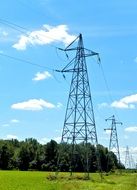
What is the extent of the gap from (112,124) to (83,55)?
45945 mm

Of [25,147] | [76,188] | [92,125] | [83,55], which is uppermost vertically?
[25,147]

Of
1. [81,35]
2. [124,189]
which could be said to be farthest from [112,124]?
[124,189]

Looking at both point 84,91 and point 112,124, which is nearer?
point 84,91

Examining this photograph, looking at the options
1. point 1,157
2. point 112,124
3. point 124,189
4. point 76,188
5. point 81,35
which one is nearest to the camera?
point 76,188

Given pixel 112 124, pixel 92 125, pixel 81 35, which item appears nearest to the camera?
pixel 92 125

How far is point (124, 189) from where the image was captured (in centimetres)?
3953

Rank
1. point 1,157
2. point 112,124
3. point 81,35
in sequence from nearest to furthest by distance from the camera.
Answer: point 81,35 < point 112,124 < point 1,157

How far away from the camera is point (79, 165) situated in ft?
471

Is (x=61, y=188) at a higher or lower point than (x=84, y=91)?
lower

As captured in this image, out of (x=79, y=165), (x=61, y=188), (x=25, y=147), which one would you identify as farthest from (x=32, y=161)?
(x=61, y=188)

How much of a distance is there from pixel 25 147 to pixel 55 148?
1038cm

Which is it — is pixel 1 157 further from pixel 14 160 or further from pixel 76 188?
pixel 76 188

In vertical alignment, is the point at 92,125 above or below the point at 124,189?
above

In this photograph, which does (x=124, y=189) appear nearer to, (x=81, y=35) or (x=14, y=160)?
(x=81, y=35)
